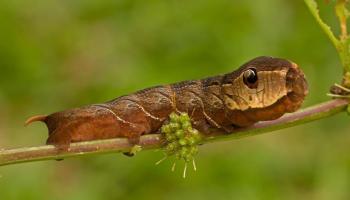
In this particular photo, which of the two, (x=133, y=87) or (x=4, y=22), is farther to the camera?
(x=4, y=22)

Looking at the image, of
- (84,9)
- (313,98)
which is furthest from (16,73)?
(313,98)

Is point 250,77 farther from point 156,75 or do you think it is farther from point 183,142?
point 156,75

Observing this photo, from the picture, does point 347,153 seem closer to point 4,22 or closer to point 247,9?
point 247,9

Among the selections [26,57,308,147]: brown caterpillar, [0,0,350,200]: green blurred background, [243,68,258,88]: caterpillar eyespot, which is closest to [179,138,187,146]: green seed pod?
[26,57,308,147]: brown caterpillar

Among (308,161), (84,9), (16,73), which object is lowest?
(308,161)

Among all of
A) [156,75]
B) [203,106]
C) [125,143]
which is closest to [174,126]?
[125,143]
